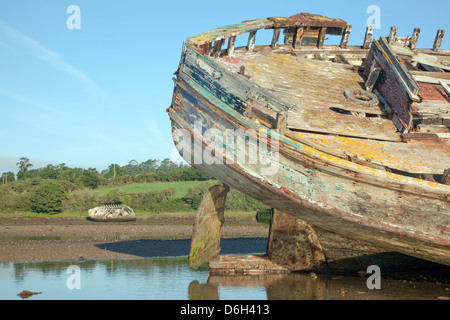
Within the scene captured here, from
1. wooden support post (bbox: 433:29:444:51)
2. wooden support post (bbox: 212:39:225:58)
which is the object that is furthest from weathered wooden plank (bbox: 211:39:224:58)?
wooden support post (bbox: 433:29:444:51)

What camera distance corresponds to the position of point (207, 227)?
8430 mm

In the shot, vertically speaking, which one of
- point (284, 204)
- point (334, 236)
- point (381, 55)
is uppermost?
point (381, 55)

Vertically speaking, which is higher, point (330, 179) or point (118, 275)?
point (330, 179)

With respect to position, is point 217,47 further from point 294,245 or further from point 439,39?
point 439,39

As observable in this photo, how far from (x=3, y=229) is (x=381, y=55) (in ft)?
43.7

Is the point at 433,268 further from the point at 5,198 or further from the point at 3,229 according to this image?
the point at 5,198

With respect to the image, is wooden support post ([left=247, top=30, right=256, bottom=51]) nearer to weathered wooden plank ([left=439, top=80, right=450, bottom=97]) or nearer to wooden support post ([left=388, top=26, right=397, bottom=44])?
wooden support post ([left=388, top=26, right=397, bottom=44])

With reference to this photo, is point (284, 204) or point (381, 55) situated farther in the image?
point (381, 55)

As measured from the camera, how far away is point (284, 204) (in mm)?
7156
